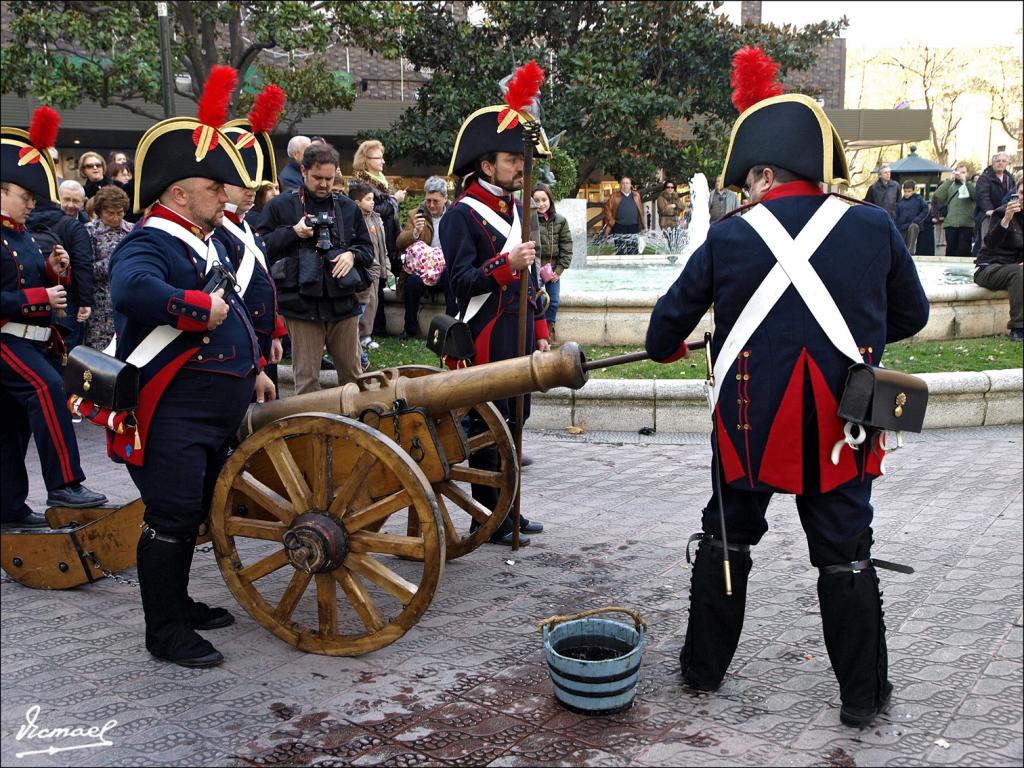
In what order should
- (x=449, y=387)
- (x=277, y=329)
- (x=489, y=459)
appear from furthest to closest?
(x=277, y=329)
(x=489, y=459)
(x=449, y=387)

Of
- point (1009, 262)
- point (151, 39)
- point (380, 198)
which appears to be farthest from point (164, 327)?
point (151, 39)

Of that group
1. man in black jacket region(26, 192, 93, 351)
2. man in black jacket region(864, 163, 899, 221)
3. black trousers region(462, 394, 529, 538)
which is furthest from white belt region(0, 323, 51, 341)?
man in black jacket region(864, 163, 899, 221)

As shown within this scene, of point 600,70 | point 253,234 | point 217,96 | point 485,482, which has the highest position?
point 600,70

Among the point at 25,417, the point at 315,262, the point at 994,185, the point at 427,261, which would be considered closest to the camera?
the point at 25,417

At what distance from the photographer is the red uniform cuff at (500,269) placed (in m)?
5.10

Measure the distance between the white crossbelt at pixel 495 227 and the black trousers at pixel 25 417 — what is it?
2152 mm

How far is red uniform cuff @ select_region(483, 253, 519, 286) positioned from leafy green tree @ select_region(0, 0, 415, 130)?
36.6 feet

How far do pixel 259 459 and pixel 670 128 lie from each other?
20.0 m

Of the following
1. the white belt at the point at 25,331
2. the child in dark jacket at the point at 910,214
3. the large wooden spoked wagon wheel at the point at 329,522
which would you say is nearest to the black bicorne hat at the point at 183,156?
the large wooden spoked wagon wheel at the point at 329,522

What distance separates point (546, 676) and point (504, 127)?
2.60 metres

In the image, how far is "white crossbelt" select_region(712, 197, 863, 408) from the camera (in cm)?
335

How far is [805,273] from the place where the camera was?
334cm

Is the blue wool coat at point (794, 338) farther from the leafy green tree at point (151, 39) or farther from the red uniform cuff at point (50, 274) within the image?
the leafy green tree at point (151, 39)
